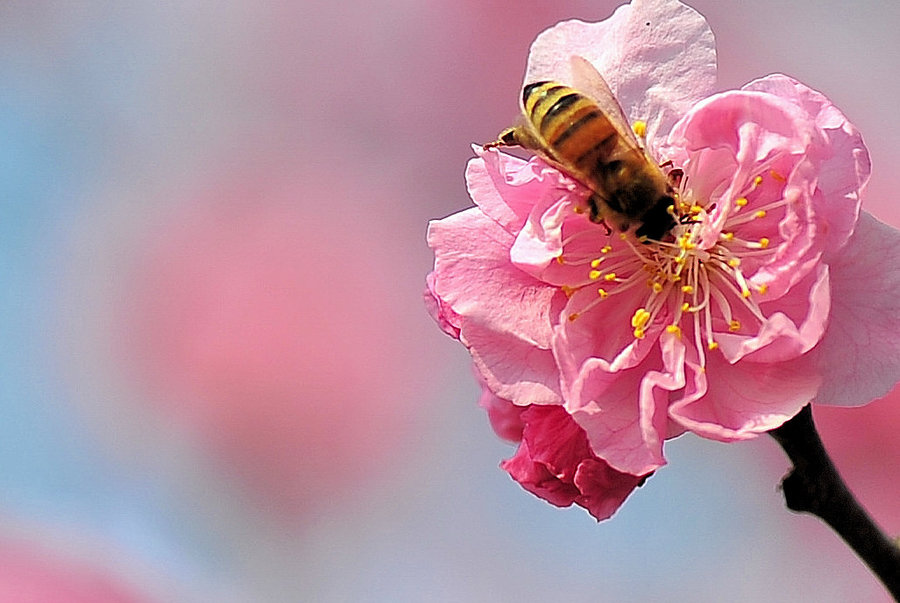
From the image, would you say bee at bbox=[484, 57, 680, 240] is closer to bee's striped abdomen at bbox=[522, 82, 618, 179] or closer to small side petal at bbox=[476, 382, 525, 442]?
bee's striped abdomen at bbox=[522, 82, 618, 179]

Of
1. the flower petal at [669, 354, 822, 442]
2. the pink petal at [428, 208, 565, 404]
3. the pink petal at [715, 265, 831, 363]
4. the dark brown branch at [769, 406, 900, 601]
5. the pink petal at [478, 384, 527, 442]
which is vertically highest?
the pink petal at [428, 208, 565, 404]

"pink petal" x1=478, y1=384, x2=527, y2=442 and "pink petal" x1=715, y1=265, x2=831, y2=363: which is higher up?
"pink petal" x1=478, y1=384, x2=527, y2=442

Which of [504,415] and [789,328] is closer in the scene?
[789,328]

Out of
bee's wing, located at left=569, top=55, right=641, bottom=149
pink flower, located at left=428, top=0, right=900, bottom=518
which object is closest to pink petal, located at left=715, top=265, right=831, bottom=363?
pink flower, located at left=428, top=0, right=900, bottom=518

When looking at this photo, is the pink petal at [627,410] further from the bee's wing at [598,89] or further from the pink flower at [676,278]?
the bee's wing at [598,89]

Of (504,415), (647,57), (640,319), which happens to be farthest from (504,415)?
(647,57)

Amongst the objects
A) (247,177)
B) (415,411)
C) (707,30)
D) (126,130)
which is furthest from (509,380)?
(126,130)

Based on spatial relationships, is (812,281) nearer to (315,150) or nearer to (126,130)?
(315,150)

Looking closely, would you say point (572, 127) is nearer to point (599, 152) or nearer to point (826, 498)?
point (599, 152)
